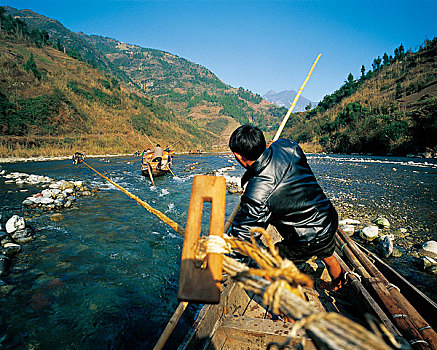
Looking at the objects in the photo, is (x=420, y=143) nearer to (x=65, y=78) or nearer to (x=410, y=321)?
(x=410, y=321)

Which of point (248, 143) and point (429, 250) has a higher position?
point (248, 143)

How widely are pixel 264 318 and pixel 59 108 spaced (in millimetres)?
45130

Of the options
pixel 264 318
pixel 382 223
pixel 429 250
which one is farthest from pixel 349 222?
pixel 264 318

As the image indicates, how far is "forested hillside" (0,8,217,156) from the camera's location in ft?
95.6

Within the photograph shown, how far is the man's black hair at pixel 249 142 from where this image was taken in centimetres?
188

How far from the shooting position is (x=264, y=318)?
2.50 meters

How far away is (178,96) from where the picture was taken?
136m

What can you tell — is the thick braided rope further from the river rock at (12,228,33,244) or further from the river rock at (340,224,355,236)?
the river rock at (12,228,33,244)

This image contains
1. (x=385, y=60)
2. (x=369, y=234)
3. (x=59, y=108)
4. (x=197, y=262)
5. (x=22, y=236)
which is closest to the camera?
(x=197, y=262)

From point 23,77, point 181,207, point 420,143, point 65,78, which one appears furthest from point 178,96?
point 181,207

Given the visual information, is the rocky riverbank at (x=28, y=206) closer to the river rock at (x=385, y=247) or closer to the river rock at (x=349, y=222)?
the river rock at (x=385, y=247)

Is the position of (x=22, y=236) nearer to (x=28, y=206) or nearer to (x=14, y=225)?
(x=14, y=225)

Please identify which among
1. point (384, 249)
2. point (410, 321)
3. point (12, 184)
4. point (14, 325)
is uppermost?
point (410, 321)

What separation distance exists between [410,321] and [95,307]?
4.23 metres
